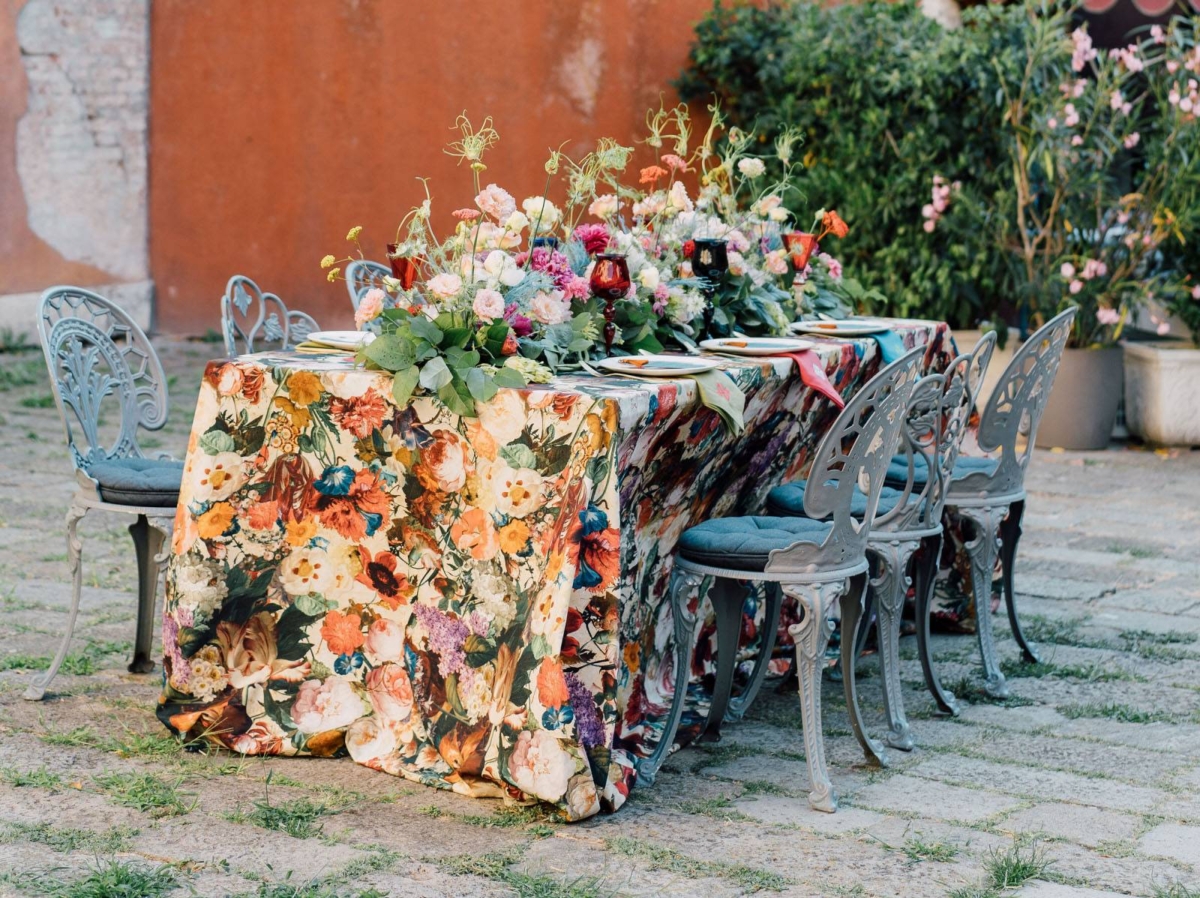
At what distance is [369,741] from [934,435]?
1.51 metres

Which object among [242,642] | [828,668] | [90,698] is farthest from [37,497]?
[828,668]

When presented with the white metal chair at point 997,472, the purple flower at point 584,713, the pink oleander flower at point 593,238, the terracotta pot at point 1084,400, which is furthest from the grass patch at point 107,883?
the terracotta pot at point 1084,400

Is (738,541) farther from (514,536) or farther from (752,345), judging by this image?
(752,345)

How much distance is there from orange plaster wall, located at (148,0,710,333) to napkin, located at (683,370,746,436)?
628 centimetres

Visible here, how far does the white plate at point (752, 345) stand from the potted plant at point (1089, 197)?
154 inches

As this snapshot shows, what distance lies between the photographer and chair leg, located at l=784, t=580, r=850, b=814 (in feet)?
10.7

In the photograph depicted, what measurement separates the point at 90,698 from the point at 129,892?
1.22 meters

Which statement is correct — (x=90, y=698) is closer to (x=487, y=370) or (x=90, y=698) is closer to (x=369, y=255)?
(x=487, y=370)

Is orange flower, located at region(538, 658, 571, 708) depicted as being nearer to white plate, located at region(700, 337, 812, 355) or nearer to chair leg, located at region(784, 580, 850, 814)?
chair leg, located at region(784, 580, 850, 814)

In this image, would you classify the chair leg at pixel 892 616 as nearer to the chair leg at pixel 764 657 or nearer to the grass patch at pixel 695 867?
the chair leg at pixel 764 657

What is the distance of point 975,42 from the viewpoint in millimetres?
7875

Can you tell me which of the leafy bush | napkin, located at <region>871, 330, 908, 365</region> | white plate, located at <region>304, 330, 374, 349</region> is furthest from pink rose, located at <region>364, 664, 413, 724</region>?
the leafy bush

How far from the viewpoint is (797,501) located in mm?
3939

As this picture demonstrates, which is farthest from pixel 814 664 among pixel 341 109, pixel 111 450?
pixel 341 109
